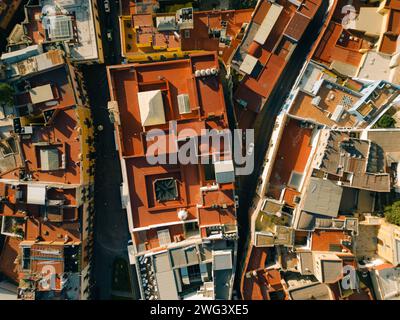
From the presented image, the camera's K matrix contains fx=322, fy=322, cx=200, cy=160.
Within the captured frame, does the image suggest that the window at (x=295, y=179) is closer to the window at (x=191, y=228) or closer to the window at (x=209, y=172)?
the window at (x=209, y=172)

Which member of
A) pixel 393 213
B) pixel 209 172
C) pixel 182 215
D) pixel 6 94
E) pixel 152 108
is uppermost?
pixel 6 94

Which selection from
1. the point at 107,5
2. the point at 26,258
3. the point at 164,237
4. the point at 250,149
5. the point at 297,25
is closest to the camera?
the point at 26,258

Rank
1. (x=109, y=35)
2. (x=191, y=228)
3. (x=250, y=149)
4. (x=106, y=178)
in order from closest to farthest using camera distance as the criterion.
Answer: (x=191, y=228)
(x=250, y=149)
(x=109, y=35)
(x=106, y=178)

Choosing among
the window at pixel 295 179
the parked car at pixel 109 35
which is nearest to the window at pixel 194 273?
the window at pixel 295 179

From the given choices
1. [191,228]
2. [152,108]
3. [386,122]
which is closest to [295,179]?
[386,122]

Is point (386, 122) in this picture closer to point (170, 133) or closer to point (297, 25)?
point (297, 25)

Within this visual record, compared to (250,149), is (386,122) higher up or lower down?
higher up

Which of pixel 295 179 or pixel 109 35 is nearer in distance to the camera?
pixel 295 179
